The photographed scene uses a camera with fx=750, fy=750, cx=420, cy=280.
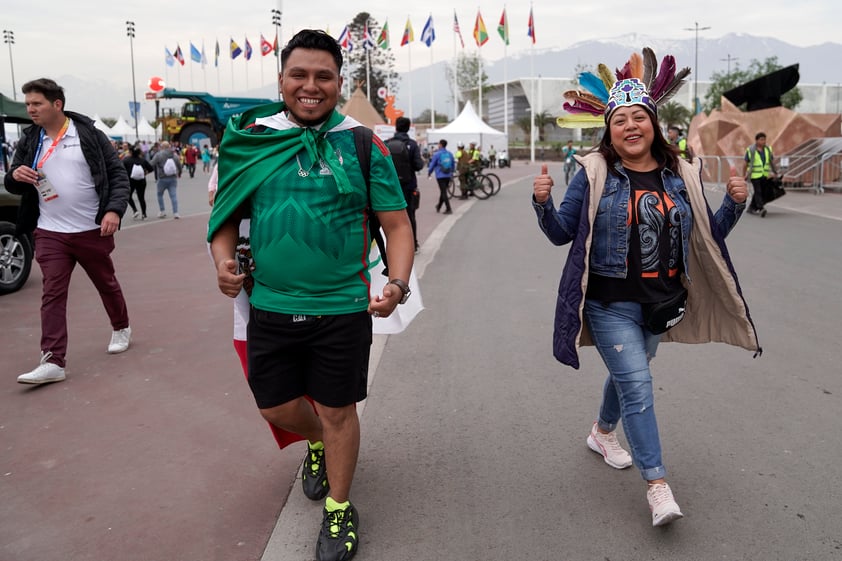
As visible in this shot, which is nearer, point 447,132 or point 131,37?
point 447,132

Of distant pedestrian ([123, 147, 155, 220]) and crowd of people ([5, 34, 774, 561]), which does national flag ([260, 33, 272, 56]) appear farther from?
crowd of people ([5, 34, 774, 561])

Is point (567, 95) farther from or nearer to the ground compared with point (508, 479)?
farther from the ground

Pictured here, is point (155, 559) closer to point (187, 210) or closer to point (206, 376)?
point (206, 376)

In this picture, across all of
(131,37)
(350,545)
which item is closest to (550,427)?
(350,545)

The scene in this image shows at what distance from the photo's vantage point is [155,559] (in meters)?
2.83

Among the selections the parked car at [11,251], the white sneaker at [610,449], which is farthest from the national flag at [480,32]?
the white sneaker at [610,449]

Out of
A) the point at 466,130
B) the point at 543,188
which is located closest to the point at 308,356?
the point at 543,188

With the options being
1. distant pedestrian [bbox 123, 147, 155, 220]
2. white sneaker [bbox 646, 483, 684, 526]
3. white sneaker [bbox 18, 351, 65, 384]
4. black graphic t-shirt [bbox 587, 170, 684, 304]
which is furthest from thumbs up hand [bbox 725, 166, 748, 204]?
distant pedestrian [bbox 123, 147, 155, 220]

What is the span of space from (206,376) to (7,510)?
1922mm

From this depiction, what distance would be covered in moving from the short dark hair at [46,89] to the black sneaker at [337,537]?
11.8ft

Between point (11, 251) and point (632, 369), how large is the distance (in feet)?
24.5

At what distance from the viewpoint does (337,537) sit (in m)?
2.83

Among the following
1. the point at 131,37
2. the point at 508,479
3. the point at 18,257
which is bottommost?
the point at 508,479

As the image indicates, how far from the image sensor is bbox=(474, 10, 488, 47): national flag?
48.3 metres
